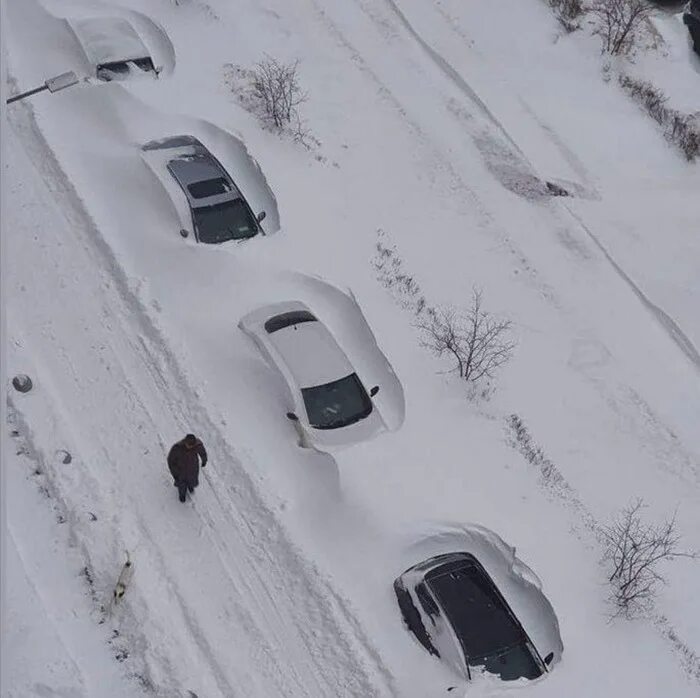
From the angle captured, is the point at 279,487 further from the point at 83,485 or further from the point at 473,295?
the point at 473,295

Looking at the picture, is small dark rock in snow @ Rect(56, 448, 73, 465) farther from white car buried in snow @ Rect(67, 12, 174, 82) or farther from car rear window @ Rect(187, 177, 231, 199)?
white car buried in snow @ Rect(67, 12, 174, 82)

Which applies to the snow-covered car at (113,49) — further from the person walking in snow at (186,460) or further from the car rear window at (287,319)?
the person walking in snow at (186,460)

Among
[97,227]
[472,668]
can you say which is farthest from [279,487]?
[97,227]

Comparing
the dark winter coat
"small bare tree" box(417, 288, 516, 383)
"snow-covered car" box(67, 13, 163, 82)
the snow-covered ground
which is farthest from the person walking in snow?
"snow-covered car" box(67, 13, 163, 82)

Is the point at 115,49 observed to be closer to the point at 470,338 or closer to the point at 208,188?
the point at 208,188

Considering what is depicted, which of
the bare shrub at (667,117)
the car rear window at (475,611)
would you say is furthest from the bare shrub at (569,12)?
the car rear window at (475,611)

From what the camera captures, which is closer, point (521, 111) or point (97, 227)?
point (97, 227)
